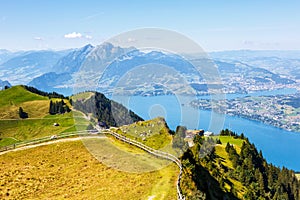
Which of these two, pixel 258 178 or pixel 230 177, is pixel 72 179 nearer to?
pixel 230 177

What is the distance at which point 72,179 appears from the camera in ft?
113

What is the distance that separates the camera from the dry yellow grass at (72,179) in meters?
30.1

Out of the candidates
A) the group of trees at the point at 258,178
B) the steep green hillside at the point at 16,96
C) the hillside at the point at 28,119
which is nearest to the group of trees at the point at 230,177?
the group of trees at the point at 258,178

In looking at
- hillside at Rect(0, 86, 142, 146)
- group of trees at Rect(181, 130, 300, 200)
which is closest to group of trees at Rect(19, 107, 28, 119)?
hillside at Rect(0, 86, 142, 146)

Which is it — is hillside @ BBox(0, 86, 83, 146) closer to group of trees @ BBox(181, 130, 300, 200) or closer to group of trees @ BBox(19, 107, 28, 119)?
group of trees @ BBox(19, 107, 28, 119)

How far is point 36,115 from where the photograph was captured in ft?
449

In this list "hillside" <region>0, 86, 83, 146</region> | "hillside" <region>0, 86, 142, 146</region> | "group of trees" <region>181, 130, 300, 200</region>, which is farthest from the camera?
"hillside" <region>0, 86, 83, 146</region>

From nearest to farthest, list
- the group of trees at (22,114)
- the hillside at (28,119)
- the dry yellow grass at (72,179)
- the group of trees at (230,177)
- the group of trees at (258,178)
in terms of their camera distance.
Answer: the dry yellow grass at (72,179) → the group of trees at (230,177) → the group of trees at (258,178) → the hillside at (28,119) → the group of trees at (22,114)

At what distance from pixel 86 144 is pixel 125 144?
19.5ft

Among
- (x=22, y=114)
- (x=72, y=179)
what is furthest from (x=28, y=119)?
(x=72, y=179)

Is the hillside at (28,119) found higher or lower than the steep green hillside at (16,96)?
lower

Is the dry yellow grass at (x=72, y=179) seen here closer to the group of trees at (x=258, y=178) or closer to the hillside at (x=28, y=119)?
the group of trees at (x=258, y=178)

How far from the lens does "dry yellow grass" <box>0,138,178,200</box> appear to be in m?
30.1

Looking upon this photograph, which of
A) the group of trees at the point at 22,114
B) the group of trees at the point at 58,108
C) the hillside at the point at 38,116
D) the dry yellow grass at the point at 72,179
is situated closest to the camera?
the dry yellow grass at the point at 72,179
